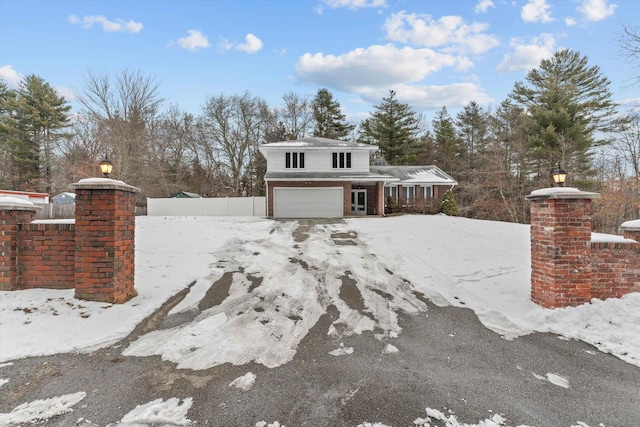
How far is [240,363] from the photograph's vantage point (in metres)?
3.00

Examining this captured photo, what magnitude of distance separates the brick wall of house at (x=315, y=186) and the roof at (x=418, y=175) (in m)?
4.35

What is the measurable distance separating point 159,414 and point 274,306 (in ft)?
7.80

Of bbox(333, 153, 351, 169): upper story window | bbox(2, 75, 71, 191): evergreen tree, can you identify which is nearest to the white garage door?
bbox(333, 153, 351, 169): upper story window

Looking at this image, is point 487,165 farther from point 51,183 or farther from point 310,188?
point 51,183

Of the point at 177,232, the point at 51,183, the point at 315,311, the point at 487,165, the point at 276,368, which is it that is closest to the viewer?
the point at 276,368

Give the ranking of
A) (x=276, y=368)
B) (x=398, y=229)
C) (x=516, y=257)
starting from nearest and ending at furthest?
(x=276, y=368), (x=516, y=257), (x=398, y=229)

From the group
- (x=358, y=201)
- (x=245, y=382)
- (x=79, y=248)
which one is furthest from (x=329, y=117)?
(x=245, y=382)

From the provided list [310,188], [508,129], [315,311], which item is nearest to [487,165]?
[508,129]

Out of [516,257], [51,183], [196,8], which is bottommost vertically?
[516,257]

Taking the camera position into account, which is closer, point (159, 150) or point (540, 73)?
point (540, 73)

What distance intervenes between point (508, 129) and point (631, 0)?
17673 millimetres

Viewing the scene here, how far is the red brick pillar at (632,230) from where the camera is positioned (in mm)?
4430

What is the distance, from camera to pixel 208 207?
778 inches

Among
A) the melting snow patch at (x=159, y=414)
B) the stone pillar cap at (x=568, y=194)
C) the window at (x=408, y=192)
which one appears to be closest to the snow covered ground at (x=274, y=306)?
the melting snow patch at (x=159, y=414)
